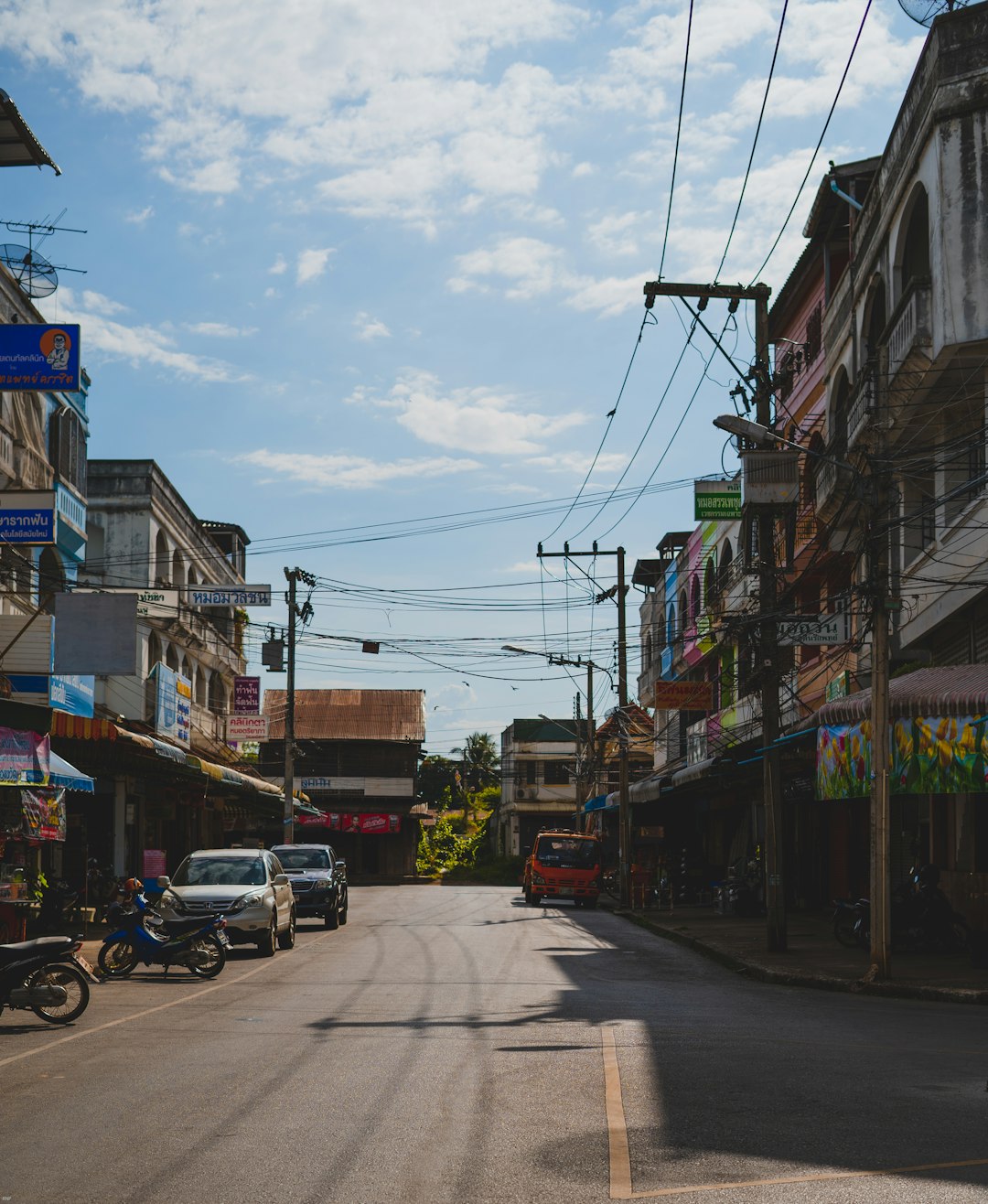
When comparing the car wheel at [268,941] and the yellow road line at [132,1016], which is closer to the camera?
the yellow road line at [132,1016]

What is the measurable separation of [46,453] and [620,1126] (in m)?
25.4

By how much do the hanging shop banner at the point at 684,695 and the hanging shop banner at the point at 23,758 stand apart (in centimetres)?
2374

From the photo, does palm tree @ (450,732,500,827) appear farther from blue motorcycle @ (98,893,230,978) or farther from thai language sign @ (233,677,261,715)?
blue motorcycle @ (98,893,230,978)

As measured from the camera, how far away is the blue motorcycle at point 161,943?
60.9 ft

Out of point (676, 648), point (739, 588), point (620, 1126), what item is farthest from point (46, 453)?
point (676, 648)

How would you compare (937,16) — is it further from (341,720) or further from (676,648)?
(341,720)

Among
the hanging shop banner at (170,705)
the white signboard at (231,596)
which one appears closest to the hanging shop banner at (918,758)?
the white signboard at (231,596)

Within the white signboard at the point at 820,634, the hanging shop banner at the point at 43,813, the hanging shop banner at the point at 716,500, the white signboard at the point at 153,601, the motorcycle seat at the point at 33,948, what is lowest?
the motorcycle seat at the point at 33,948

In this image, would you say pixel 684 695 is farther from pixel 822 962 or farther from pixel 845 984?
pixel 845 984

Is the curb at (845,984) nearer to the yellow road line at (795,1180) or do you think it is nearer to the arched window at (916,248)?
the yellow road line at (795,1180)

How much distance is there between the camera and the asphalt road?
23.0 ft

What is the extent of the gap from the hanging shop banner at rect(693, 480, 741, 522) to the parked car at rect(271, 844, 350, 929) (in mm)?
11227

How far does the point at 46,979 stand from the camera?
13938 mm

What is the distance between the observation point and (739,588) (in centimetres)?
4319
